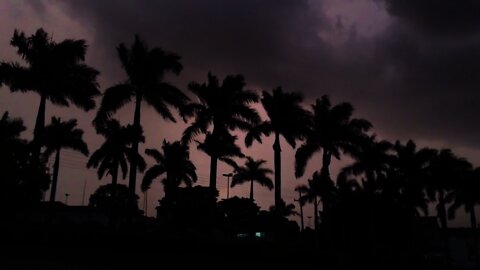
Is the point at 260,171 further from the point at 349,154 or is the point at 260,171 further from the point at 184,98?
the point at 184,98

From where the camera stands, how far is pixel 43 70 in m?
31.9

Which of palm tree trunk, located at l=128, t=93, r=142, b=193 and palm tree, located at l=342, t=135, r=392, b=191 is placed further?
palm tree, located at l=342, t=135, r=392, b=191

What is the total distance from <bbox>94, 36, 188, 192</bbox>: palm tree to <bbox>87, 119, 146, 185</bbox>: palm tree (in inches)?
900

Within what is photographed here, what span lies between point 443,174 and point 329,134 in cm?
2563

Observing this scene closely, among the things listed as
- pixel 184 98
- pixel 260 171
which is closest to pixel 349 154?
pixel 184 98

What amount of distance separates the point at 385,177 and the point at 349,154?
925 cm

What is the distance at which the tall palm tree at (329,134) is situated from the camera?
4594 cm

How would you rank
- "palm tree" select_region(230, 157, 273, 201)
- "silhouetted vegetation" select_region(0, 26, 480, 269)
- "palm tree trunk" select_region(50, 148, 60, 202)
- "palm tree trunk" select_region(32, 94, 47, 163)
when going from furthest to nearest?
"palm tree" select_region(230, 157, 273, 201) → "palm tree trunk" select_region(50, 148, 60, 202) → "palm tree trunk" select_region(32, 94, 47, 163) → "silhouetted vegetation" select_region(0, 26, 480, 269)

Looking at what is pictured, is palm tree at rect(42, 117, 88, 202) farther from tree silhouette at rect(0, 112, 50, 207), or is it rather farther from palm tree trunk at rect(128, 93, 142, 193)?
palm tree trunk at rect(128, 93, 142, 193)

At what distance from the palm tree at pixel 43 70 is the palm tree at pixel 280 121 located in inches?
601

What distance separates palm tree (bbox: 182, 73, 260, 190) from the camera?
38.6 m

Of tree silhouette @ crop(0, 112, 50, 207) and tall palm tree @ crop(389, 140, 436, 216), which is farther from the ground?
tall palm tree @ crop(389, 140, 436, 216)

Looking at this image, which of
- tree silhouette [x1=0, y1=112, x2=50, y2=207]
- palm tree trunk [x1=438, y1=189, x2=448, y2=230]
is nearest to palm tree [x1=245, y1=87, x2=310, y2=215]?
tree silhouette [x1=0, y1=112, x2=50, y2=207]

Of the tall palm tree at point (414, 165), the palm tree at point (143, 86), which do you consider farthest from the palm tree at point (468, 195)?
Answer: the palm tree at point (143, 86)
